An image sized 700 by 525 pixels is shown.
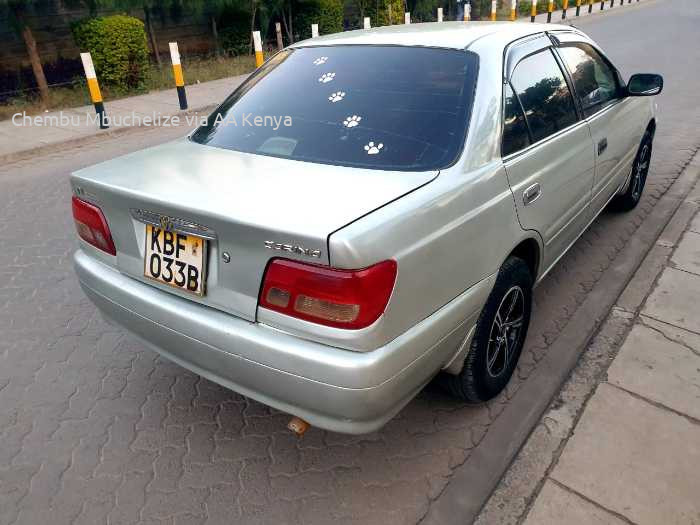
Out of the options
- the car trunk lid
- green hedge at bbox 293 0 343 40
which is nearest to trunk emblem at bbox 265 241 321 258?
the car trunk lid

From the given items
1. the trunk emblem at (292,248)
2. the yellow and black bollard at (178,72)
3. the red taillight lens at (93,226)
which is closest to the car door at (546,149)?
the trunk emblem at (292,248)

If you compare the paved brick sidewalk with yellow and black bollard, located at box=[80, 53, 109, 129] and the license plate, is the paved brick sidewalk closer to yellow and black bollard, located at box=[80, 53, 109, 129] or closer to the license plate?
the license plate

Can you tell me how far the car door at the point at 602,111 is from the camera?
3.30 m

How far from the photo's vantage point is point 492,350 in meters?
2.63

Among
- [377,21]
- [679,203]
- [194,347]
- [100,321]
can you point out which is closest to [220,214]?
[194,347]

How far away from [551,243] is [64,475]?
2.55m

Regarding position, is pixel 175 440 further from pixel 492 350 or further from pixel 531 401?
pixel 531 401

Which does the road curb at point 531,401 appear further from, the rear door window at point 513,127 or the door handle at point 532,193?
the rear door window at point 513,127

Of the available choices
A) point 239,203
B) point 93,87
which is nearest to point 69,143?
point 93,87

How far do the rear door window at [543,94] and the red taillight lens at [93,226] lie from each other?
1940 millimetres

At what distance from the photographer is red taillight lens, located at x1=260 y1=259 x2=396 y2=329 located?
1764 millimetres

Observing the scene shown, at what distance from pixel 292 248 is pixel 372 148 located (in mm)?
760

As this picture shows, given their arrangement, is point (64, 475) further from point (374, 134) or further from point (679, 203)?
point (679, 203)

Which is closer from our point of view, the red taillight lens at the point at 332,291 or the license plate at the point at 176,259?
the red taillight lens at the point at 332,291
